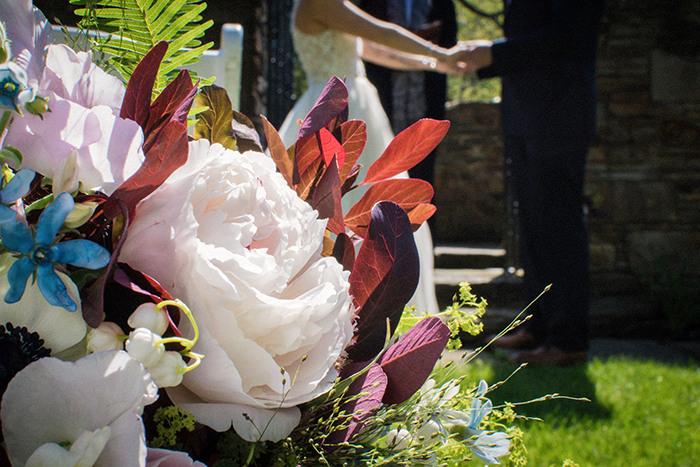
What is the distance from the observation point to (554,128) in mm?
3314

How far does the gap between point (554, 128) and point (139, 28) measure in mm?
3229

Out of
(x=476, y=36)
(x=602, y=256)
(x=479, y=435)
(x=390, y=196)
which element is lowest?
(x=602, y=256)

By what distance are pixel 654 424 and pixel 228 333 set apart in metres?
3.00

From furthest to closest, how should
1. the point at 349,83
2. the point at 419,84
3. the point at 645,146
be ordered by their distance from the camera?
the point at 645,146 < the point at 419,84 < the point at 349,83

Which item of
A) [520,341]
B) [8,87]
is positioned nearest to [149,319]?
[8,87]

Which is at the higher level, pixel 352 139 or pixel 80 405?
pixel 352 139

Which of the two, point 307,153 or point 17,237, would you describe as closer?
point 17,237

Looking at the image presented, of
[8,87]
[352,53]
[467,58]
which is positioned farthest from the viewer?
[467,58]

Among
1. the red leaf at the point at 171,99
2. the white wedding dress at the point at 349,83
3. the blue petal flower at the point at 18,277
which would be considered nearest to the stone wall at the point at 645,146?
the white wedding dress at the point at 349,83

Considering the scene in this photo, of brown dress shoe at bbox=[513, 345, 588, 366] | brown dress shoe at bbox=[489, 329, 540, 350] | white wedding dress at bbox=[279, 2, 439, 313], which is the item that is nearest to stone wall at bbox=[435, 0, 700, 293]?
brown dress shoe at bbox=[489, 329, 540, 350]

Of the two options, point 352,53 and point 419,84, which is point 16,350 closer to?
point 352,53

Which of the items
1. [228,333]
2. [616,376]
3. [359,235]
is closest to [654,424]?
[616,376]

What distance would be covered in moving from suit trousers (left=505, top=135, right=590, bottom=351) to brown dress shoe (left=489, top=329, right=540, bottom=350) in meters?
0.34

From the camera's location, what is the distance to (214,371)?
1.06 feet
